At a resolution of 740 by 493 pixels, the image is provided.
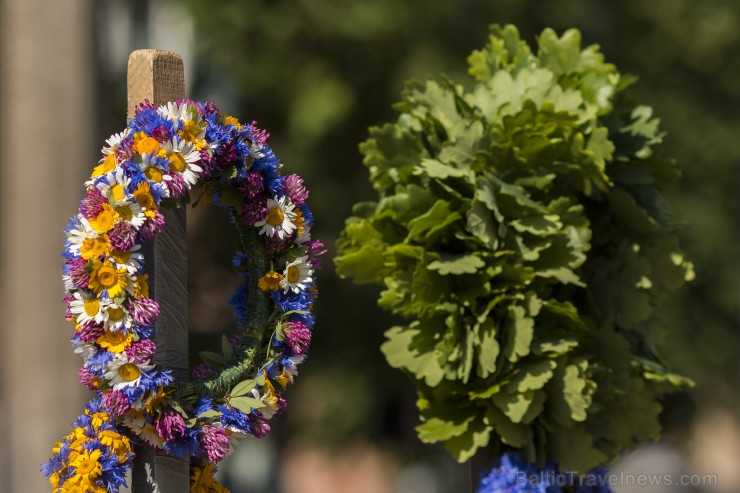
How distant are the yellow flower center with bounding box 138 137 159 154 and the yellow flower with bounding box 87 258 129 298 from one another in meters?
0.31

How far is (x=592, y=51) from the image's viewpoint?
15.0 ft

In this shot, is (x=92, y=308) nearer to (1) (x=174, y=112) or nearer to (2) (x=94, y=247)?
(2) (x=94, y=247)

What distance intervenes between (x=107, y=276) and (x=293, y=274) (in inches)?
22.1

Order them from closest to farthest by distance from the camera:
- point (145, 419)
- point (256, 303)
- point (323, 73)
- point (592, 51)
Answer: point (145, 419) → point (256, 303) → point (592, 51) → point (323, 73)

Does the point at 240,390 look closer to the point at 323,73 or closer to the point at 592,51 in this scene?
the point at 592,51

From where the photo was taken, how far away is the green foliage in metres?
3.96

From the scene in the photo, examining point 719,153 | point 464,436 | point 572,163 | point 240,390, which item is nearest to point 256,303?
point 240,390

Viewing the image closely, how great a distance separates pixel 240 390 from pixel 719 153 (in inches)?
335

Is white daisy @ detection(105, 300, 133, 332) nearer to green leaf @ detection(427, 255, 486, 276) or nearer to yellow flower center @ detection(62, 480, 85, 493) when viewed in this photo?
yellow flower center @ detection(62, 480, 85, 493)

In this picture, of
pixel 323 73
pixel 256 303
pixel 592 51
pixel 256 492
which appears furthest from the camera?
pixel 256 492

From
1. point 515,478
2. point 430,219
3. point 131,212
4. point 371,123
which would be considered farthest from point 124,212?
point 371,123

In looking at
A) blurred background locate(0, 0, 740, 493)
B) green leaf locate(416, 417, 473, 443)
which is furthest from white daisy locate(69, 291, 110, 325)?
blurred background locate(0, 0, 740, 493)

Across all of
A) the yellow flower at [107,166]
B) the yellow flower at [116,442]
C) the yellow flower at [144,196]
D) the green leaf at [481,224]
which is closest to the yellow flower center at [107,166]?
the yellow flower at [107,166]

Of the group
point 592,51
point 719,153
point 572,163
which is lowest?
point 572,163
